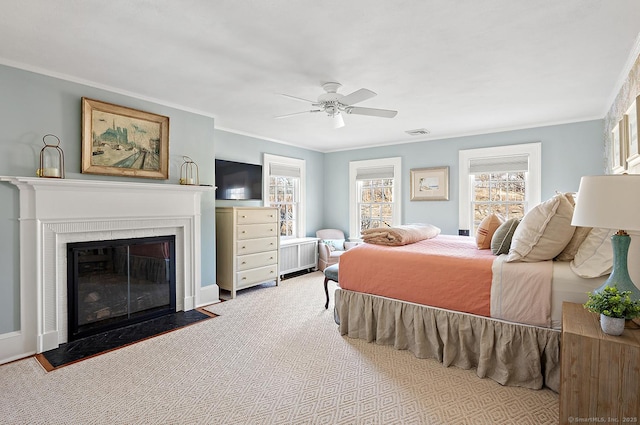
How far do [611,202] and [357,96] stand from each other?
1.87 m

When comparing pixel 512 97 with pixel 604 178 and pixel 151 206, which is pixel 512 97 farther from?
pixel 151 206

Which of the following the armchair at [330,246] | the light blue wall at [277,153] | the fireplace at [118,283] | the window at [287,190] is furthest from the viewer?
the armchair at [330,246]

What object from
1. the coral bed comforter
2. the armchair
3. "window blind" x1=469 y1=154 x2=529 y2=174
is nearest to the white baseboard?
the coral bed comforter

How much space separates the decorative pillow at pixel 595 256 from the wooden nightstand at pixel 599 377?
0.51 m

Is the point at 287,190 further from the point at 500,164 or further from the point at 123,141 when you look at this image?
the point at 500,164

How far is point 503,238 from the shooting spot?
2.64 metres

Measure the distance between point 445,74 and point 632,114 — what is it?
1.44m

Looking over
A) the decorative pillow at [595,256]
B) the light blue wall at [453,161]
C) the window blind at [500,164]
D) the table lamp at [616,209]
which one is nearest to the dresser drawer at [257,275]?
the light blue wall at [453,161]

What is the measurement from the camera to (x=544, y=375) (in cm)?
222

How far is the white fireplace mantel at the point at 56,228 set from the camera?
2.75 metres

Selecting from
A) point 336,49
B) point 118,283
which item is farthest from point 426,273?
point 118,283

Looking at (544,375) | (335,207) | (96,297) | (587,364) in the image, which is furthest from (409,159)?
(96,297)

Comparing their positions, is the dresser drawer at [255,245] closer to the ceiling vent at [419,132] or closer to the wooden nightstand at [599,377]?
the ceiling vent at [419,132]

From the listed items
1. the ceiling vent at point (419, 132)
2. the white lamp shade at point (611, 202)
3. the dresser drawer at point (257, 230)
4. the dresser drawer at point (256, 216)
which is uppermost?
the ceiling vent at point (419, 132)
